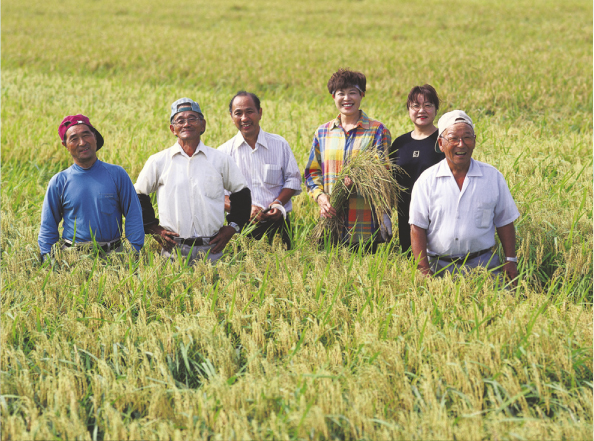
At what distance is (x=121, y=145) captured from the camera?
22.4ft

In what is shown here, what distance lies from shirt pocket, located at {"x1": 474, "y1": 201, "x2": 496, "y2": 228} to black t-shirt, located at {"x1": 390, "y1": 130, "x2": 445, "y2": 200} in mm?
581

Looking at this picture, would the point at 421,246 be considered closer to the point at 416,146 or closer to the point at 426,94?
the point at 416,146

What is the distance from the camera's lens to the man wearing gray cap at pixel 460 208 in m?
3.18

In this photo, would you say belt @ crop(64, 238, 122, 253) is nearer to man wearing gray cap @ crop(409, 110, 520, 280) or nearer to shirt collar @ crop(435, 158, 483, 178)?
man wearing gray cap @ crop(409, 110, 520, 280)

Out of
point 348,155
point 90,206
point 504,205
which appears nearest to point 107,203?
point 90,206

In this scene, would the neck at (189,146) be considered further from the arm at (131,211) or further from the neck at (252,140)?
the neck at (252,140)

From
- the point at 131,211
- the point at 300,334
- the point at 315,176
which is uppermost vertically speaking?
the point at 315,176

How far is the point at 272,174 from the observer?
159 inches

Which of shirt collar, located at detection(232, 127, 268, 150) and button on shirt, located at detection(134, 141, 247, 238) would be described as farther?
shirt collar, located at detection(232, 127, 268, 150)

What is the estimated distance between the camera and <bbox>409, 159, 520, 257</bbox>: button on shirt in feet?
10.5

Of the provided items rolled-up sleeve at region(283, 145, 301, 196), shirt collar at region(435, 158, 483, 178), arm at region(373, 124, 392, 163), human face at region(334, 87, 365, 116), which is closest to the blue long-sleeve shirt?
rolled-up sleeve at region(283, 145, 301, 196)

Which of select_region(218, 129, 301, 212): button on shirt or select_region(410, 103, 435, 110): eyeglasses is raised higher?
select_region(410, 103, 435, 110): eyeglasses

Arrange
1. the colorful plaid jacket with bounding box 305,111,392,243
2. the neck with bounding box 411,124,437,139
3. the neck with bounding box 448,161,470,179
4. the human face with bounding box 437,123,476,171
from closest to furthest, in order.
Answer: the human face with bounding box 437,123,476,171 < the neck with bounding box 448,161,470,179 < the neck with bounding box 411,124,437,139 < the colorful plaid jacket with bounding box 305,111,392,243

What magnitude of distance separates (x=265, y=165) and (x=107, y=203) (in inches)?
48.2
